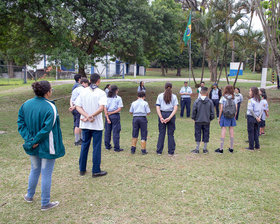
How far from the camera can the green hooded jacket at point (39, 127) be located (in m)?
3.75

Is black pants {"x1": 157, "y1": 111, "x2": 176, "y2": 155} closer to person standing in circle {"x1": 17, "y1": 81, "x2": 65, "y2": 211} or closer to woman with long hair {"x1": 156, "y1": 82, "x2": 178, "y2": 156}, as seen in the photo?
woman with long hair {"x1": 156, "y1": 82, "x2": 178, "y2": 156}

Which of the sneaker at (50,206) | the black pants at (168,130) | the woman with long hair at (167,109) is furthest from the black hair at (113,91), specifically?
the sneaker at (50,206)

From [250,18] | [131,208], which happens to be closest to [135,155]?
[131,208]

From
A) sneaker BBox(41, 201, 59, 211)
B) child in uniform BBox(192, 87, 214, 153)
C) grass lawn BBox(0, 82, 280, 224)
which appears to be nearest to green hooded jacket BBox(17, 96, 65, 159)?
sneaker BBox(41, 201, 59, 211)

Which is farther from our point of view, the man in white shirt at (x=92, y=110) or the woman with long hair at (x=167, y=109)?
the woman with long hair at (x=167, y=109)

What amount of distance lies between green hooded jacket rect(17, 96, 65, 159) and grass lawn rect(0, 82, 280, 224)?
3.01ft

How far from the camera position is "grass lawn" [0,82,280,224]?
386 cm

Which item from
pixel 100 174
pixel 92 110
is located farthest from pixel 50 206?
pixel 92 110

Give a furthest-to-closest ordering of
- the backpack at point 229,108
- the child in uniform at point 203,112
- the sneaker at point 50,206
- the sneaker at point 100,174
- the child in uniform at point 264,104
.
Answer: the child in uniform at point 264,104
the backpack at point 229,108
the child in uniform at point 203,112
the sneaker at point 100,174
the sneaker at point 50,206

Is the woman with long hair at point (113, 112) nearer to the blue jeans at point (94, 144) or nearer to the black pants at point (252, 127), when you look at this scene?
the blue jeans at point (94, 144)

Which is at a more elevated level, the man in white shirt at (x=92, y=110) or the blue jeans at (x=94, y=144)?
the man in white shirt at (x=92, y=110)

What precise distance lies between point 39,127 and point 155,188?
221 cm

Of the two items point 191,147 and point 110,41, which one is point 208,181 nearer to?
point 191,147

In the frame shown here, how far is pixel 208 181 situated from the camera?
5.07 m
